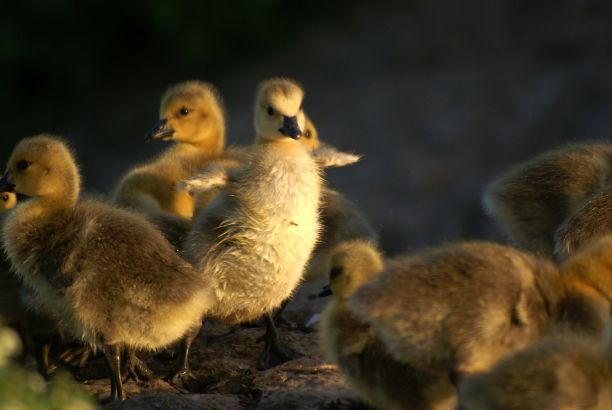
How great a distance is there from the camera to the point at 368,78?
39.6 ft

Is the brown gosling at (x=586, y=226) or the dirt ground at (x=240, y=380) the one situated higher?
the brown gosling at (x=586, y=226)

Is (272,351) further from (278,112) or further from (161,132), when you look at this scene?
(161,132)

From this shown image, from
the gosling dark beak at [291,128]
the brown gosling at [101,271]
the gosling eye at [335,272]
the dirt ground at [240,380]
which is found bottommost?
the dirt ground at [240,380]

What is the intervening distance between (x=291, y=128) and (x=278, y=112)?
0.30 feet

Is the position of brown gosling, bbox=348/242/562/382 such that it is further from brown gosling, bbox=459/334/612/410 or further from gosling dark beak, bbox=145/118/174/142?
gosling dark beak, bbox=145/118/174/142

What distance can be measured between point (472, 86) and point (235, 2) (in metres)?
2.40

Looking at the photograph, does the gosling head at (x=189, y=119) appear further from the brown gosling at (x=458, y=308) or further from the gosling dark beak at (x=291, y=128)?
the brown gosling at (x=458, y=308)

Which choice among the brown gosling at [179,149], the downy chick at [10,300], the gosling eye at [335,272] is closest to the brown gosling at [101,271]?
the downy chick at [10,300]

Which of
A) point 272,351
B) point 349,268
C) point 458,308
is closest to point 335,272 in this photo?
point 349,268

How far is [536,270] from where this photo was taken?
3.67 meters

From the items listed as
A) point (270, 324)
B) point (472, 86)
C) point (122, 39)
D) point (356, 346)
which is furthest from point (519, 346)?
point (122, 39)

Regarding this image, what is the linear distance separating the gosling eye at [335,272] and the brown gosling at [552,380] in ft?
3.02

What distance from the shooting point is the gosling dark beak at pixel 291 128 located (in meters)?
4.81

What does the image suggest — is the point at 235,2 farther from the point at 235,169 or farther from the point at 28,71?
the point at 235,169
